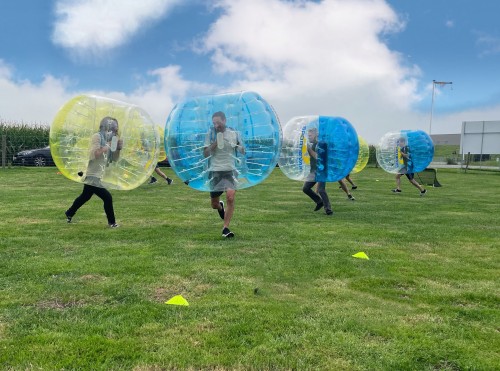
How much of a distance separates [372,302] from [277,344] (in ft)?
4.55

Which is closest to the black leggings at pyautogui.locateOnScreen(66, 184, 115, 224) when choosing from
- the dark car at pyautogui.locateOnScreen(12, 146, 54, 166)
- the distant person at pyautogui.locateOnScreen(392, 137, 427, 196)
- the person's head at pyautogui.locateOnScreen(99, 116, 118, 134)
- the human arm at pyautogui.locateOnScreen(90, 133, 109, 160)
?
the human arm at pyautogui.locateOnScreen(90, 133, 109, 160)

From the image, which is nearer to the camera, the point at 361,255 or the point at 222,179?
the point at 361,255

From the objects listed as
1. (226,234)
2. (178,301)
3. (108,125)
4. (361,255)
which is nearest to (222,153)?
(226,234)

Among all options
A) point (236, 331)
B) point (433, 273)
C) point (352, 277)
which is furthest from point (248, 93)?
point (236, 331)

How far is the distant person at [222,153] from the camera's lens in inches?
252

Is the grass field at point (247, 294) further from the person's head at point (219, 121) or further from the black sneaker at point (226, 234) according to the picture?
the person's head at point (219, 121)

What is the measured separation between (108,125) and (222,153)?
1854mm

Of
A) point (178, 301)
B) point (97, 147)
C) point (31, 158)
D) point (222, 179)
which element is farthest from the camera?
point (31, 158)

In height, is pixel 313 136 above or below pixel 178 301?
above

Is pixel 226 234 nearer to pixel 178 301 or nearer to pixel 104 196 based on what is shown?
pixel 104 196

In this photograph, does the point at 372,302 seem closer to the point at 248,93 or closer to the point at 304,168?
the point at 248,93

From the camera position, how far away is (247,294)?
429 cm

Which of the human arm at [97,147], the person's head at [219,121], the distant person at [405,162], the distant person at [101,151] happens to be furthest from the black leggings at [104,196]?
the distant person at [405,162]

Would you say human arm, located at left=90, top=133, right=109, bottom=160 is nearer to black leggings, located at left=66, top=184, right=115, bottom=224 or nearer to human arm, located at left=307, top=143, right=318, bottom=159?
black leggings, located at left=66, top=184, right=115, bottom=224
